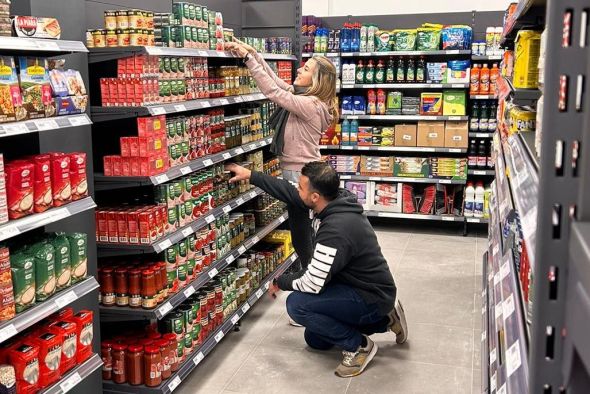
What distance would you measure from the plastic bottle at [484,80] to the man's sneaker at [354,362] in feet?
13.7

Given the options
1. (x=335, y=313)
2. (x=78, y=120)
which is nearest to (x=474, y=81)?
(x=335, y=313)

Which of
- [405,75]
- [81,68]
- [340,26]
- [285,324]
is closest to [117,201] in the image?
[81,68]

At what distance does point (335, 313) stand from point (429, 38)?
4440 mm

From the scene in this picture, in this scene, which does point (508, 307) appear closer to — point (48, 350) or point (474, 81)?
point (48, 350)

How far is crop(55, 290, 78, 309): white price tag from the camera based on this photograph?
273cm

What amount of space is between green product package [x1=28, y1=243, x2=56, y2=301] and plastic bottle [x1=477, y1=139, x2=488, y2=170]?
5.78 m

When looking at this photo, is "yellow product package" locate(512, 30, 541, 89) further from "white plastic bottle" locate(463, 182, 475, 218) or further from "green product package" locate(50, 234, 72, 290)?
"white plastic bottle" locate(463, 182, 475, 218)

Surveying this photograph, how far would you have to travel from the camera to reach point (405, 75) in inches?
299

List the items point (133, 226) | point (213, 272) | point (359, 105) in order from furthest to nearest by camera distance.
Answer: point (359, 105) → point (213, 272) → point (133, 226)

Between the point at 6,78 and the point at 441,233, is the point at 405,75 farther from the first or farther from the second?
the point at 6,78

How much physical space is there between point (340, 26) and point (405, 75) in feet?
4.45

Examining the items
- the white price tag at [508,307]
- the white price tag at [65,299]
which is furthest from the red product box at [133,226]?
the white price tag at [508,307]

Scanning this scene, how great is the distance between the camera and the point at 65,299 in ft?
9.13

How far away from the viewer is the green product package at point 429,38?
24.2ft
